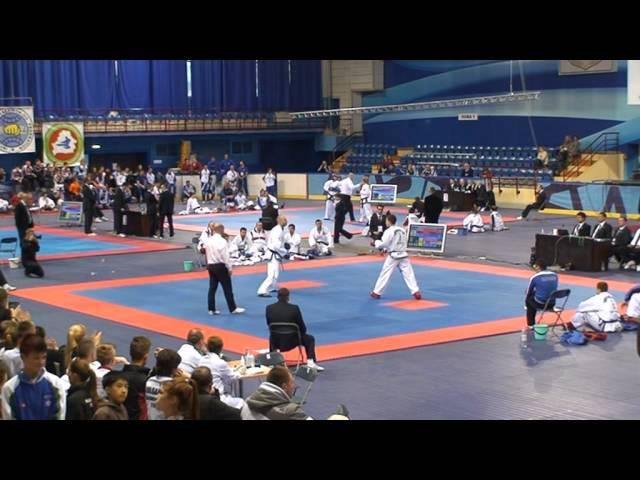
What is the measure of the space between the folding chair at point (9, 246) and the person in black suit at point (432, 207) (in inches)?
454

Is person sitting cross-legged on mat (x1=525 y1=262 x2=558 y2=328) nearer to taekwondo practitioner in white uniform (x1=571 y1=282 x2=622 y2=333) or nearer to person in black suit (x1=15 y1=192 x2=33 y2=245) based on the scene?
taekwondo practitioner in white uniform (x1=571 y1=282 x2=622 y2=333)

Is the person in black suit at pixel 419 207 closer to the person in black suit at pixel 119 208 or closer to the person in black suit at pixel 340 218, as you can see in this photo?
the person in black suit at pixel 340 218

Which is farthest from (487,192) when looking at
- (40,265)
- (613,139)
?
(40,265)

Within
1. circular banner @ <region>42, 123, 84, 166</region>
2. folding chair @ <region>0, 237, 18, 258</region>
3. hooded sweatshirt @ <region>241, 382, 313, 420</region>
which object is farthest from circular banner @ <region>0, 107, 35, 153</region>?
hooded sweatshirt @ <region>241, 382, 313, 420</region>

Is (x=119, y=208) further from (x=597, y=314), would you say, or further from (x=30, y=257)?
(x=597, y=314)

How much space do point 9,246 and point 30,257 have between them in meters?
6.61

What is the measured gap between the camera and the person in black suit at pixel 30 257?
983 inches

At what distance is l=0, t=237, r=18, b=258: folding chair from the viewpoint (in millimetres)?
27891

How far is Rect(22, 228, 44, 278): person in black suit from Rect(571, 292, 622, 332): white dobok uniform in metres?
13.3

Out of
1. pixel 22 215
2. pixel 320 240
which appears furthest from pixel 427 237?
pixel 22 215

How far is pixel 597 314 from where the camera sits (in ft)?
58.2

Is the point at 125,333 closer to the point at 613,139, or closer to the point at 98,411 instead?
the point at 98,411

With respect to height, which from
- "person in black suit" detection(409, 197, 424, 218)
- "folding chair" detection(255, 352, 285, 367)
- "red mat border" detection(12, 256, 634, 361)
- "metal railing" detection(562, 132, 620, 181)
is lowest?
"red mat border" detection(12, 256, 634, 361)
